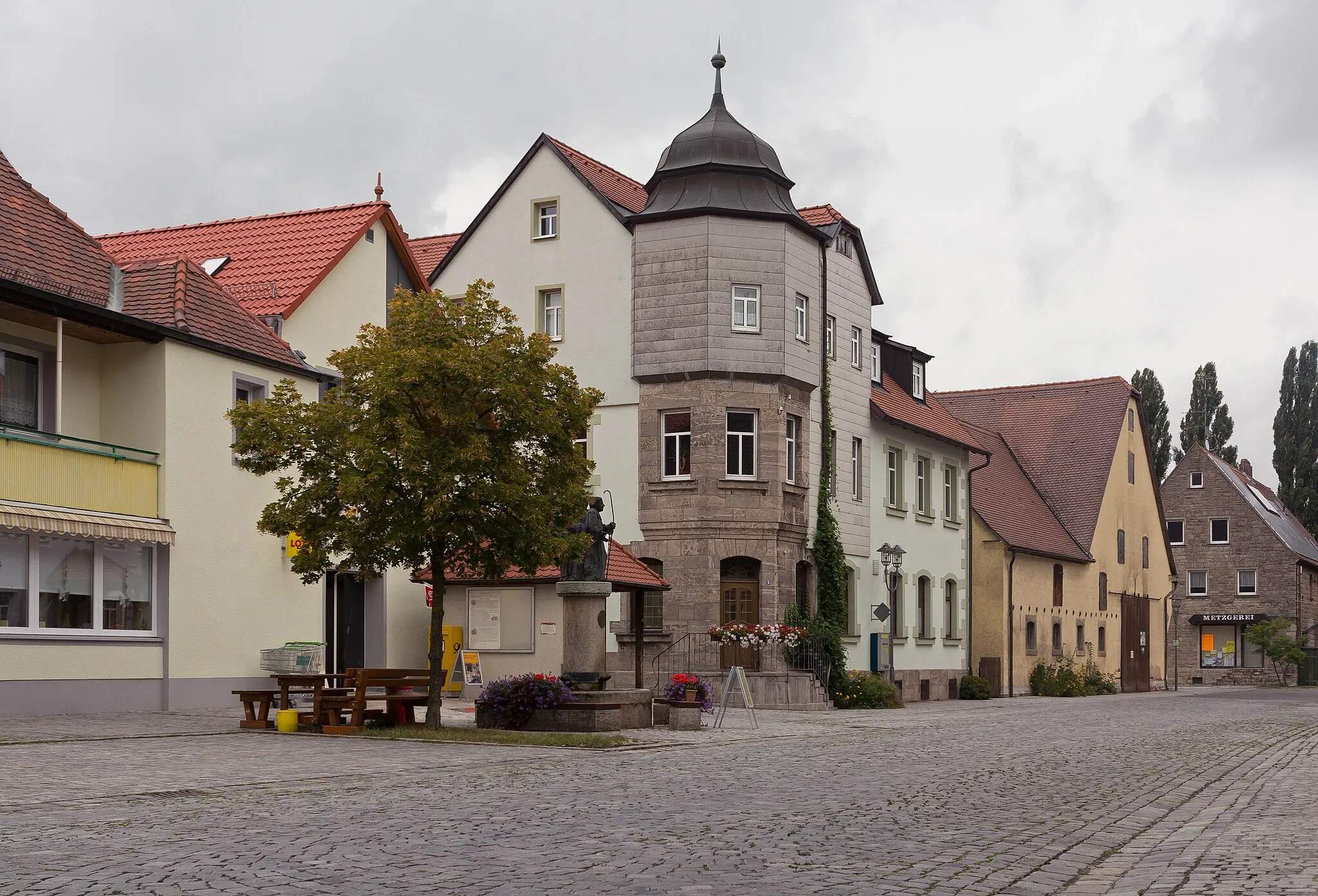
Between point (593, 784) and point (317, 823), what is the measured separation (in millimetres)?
3953

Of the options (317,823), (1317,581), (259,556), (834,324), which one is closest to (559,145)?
(834,324)

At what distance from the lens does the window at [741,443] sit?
35.4m

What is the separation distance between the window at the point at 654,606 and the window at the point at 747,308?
5575 millimetres

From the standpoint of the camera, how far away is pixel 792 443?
120 feet

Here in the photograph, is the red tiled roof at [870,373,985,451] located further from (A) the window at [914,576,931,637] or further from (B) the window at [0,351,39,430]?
(B) the window at [0,351,39,430]

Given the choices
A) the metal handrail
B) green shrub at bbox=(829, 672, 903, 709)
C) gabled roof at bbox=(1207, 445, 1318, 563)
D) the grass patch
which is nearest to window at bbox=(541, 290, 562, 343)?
green shrub at bbox=(829, 672, 903, 709)

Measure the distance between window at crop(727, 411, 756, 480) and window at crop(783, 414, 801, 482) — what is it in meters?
1.16

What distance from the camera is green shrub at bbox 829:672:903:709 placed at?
35.7m

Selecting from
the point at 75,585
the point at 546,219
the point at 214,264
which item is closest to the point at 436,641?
the point at 75,585

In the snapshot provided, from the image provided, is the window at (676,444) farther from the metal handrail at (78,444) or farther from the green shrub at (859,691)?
the metal handrail at (78,444)

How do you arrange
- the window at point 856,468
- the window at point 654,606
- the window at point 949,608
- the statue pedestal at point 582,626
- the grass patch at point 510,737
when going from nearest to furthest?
1. the grass patch at point 510,737
2. the statue pedestal at point 582,626
3. the window at point 654,606
4. the window at point 856,468
5. the window at point 949,608

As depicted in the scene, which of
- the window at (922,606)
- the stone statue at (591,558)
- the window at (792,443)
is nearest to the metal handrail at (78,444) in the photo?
the stone statue at (591,558)

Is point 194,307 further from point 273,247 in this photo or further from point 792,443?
point 792,443

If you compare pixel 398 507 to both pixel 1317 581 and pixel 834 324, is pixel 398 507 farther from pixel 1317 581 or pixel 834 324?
pixel 1317 581
